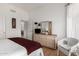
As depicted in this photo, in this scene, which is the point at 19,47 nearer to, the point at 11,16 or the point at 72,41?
the point at 11,16

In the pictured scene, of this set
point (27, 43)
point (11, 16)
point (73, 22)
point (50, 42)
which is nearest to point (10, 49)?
point (27, 43)

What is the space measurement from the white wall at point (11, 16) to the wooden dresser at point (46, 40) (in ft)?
0.81

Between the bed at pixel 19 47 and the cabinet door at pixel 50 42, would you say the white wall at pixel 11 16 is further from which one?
the cabinet door at pixel 50 42

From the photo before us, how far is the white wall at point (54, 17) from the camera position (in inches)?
43.9

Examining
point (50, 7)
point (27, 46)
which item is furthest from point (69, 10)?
point (27, 46)

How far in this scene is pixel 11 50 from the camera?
1.00 metres

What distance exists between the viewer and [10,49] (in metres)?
1.01

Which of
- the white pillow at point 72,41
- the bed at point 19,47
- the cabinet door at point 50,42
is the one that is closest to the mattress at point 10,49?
the bed at point 19,47

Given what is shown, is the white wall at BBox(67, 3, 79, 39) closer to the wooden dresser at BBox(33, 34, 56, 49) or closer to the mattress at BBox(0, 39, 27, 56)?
the wooden dresser at BBox(33, 34, 56, 49)

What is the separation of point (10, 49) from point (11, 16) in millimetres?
417

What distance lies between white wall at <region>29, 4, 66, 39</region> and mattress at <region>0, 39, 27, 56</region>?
1.31 feet

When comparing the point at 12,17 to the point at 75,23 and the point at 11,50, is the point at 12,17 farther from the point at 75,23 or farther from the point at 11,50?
the point at 75,23

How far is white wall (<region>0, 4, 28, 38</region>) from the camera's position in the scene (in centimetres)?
107

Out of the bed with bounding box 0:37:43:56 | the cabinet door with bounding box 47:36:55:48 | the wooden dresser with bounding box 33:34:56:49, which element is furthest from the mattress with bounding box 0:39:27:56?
the cabinet door with bounding box 47:36:55:48
